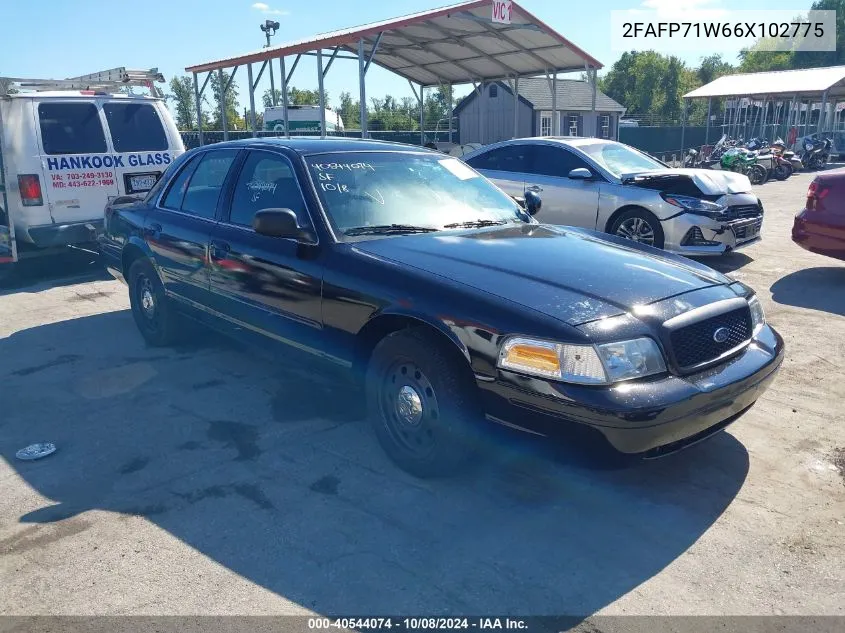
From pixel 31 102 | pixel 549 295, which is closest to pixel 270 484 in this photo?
pixel 549 295

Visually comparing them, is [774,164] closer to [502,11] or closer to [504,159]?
[502,11]

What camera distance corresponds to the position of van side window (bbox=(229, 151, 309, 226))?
4.22 metres

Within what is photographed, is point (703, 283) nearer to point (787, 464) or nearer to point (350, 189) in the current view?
point (787, 464)

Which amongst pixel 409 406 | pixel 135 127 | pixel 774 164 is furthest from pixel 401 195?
pixel 774 164

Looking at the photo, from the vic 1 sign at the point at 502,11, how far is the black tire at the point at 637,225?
754 cm

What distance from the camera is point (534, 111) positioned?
103 ft

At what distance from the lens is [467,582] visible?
9.23 ft

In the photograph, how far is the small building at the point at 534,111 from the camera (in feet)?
99.7

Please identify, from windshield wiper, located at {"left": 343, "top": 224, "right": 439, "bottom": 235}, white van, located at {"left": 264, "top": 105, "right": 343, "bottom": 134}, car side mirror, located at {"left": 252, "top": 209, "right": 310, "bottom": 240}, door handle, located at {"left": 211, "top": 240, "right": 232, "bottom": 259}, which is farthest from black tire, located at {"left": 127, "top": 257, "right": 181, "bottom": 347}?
white van, located at {"left": 264, "top": 105, "right": 343, "bottom": 134}

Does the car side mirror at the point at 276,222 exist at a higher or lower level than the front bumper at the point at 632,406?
higher

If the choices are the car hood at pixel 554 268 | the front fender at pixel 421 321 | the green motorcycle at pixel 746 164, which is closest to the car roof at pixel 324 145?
the car hood at pixel 554 268

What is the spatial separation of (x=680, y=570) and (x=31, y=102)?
8535 millimetres

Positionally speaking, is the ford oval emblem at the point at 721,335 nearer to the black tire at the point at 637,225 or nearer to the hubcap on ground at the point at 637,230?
the black tire at the point at 637,225

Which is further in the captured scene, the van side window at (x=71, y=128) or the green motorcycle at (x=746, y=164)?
the green motorcycle at (x=746, y=164)
